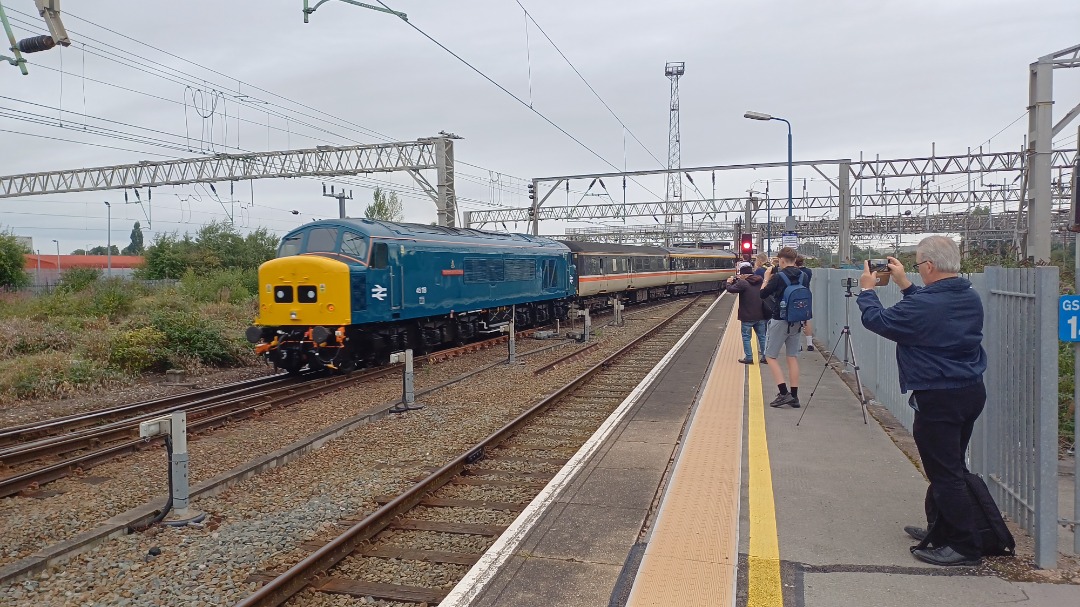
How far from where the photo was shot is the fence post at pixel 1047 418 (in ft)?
13.2

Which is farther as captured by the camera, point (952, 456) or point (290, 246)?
point (290, 246)

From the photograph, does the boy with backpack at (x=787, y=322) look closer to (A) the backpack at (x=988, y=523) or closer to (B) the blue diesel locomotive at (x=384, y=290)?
(A) the backpack at (x=988, y=523)

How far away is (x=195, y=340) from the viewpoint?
15.8 m

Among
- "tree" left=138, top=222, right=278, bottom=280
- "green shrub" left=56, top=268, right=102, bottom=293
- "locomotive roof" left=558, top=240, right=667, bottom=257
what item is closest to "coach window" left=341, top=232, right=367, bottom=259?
"locomotive roof" left=558, top=240, right=667, bottom=257

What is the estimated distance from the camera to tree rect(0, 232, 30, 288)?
29.0m

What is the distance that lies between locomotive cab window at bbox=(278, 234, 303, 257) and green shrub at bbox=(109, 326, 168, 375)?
11.1 ft

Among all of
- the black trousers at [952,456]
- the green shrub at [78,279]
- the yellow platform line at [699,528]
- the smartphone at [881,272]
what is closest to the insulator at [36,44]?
the yellow platform line at [699,528]

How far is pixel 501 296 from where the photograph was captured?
19.2 metres

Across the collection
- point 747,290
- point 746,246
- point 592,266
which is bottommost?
point 747,290

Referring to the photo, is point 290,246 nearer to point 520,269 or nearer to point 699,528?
point 520,269

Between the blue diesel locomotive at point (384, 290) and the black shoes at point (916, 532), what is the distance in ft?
32.4

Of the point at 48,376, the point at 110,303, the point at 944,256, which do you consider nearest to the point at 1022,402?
the point at 944,256

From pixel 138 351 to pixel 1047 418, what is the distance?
14.9m

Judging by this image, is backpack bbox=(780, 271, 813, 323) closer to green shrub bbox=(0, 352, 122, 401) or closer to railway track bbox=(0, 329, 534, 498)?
railway track bbox=(0, 329, 534, 498)
